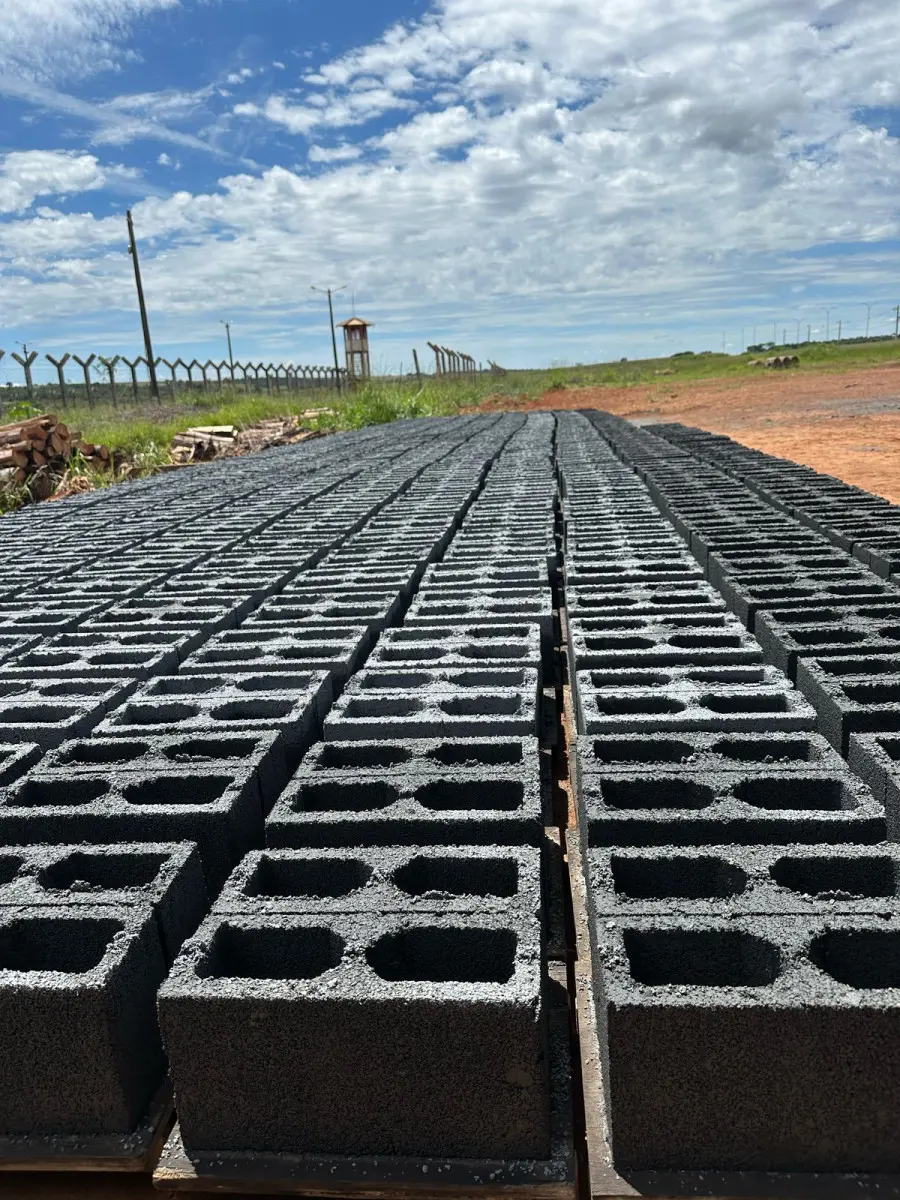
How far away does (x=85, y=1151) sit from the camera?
1.76 meters

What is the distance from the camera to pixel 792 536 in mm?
5148

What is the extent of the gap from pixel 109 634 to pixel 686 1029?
10.2 feet

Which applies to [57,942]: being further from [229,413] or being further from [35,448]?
[229,413]

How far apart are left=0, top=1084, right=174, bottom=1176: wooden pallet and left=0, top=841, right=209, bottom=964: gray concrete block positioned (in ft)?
1.10

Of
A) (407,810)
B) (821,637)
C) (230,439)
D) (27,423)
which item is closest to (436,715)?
(407,810)

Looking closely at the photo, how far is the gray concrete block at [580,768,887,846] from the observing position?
6.77 feet

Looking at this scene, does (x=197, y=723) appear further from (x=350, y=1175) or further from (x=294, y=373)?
(x=294, y=373)

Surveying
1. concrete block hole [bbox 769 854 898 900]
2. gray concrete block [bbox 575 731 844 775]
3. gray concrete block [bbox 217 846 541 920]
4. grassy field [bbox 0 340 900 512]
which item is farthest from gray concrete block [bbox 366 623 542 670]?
grassy field [bbox 0 340 900 512]

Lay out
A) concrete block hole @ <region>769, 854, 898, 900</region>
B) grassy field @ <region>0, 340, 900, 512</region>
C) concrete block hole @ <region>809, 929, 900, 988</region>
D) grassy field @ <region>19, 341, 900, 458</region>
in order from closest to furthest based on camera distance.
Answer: concrete block hole @ <region>809, 929, 900, 988</region>
concrete block hole @ <region>769, 854, 898, 900</region>
grassy field @ <region>0, 340, 900, 512</region>
grassy field @ <region>19, 341, 900, 458</region>

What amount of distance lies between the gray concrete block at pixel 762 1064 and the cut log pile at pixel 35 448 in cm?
1300

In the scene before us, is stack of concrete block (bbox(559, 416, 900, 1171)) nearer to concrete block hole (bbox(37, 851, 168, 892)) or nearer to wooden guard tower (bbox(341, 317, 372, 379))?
concrete block hole (bbox(37, 851, 168, 892))

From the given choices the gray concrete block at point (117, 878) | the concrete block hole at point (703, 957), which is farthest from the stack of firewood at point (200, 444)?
the concrete block hole at point (703, 957)

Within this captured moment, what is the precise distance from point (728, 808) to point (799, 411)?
82.2ft

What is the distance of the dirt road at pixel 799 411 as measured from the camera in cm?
1417
